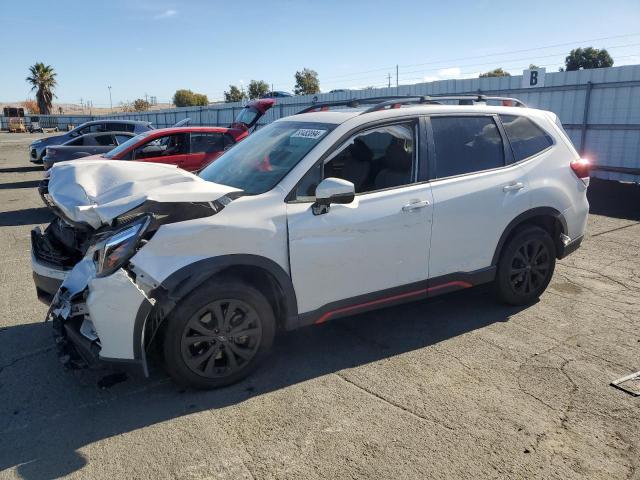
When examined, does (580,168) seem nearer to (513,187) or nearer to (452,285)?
(513,187)

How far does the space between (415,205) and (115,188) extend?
2.23 m

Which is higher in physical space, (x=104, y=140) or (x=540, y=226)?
(x=104, y=140)

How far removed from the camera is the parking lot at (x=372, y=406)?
2.76 meters

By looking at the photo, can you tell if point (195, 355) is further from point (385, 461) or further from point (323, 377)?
point (385, 461)

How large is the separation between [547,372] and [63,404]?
3.31 meters

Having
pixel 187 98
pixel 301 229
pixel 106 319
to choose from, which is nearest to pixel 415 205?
pixel 301 229

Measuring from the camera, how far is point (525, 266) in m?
4.79

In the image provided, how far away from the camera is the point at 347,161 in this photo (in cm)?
393

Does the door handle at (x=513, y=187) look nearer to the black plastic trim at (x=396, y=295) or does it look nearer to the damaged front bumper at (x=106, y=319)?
the black plastic trim at (x=396, y=295)

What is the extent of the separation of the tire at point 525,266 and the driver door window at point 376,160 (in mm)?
1289

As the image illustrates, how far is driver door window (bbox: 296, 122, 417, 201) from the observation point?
3879mm

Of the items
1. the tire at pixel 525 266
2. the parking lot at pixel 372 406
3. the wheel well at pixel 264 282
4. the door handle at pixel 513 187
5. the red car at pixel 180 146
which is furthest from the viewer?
the red car at pixel 180 146

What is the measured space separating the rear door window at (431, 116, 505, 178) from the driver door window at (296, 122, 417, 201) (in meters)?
0.26

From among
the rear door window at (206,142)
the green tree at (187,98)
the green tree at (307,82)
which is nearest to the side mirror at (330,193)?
the rear door window at (206,142)
